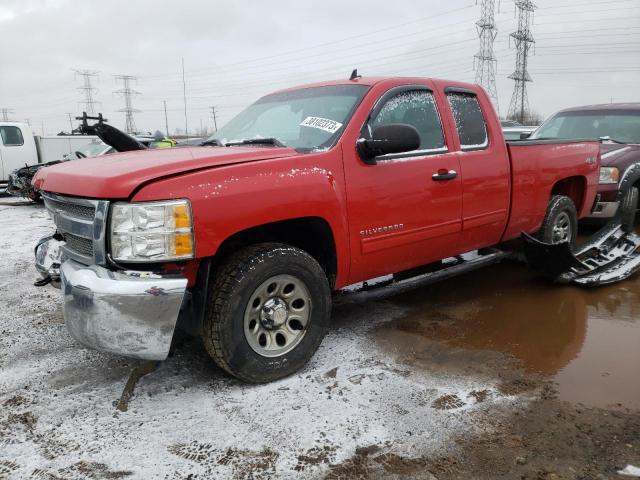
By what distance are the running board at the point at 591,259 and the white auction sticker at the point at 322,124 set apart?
232cm

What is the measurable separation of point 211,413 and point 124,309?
2.41 ft

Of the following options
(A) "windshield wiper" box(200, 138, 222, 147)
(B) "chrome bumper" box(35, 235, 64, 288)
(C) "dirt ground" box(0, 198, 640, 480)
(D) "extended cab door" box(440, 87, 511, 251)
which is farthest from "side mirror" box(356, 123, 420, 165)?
(B) "chrome bumper" box(35, 235, 64, 288)

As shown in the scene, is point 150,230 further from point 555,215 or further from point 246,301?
point 555,215

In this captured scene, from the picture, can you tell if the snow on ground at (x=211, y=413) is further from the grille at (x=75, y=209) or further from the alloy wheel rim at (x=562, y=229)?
the alloy wheel rim at (x=562, y=229)

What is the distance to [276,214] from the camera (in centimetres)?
281

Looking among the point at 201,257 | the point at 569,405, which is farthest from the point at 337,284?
the point at 569,405

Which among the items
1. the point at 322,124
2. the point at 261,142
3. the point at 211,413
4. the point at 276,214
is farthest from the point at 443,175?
the point at 211,413

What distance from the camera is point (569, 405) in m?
2.73

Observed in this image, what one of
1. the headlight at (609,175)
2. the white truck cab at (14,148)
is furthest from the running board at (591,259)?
the white truck cab at (14,148)

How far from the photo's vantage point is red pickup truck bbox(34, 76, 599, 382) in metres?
2.48

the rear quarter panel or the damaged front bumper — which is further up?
the rear quarter panel

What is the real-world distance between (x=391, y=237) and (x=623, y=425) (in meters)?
1.67

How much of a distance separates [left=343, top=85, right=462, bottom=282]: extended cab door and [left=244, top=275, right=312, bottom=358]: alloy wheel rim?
18.3 inches

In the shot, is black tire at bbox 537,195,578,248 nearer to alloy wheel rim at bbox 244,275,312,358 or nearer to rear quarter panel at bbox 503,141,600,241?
rear quarter panel at bbox 503,141,600,241
